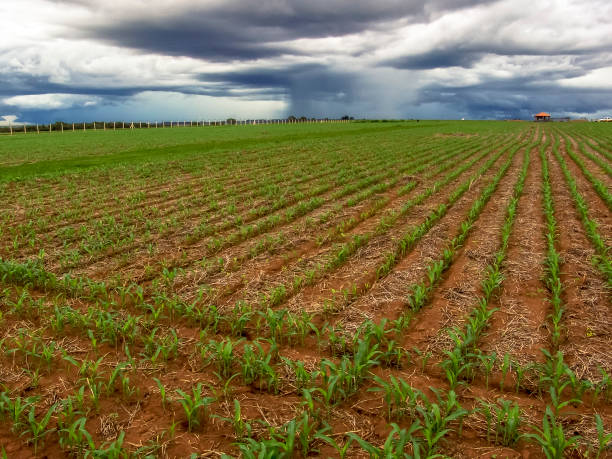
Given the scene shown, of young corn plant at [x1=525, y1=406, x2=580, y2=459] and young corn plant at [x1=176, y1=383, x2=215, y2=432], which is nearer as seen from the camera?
young corn plant at [x1=525, y1=406, x2=580, y2=459]

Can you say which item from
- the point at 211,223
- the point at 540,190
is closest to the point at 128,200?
the point at 211,223

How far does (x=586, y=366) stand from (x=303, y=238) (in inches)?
213

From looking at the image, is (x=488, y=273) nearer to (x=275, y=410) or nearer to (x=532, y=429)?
(x=532, y=429)

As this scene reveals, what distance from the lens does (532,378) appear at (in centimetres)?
399

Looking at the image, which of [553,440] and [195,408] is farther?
[195,408]

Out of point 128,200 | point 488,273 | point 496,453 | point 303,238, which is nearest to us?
point 496,453

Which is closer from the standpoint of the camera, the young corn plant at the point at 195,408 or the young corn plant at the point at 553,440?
the young corn plant at the point at 553,440

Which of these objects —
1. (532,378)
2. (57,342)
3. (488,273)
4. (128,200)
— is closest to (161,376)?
(57,342)

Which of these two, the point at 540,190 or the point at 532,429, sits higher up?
the point at 540,190

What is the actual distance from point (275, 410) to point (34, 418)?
6.71ft

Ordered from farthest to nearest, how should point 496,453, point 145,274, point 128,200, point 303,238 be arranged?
1. point 128,200
2. point 303,238
3. point 145,274
4. point 496,453

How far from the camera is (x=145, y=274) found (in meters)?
6.64

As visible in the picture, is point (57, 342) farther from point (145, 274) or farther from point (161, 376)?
point (145, 274)

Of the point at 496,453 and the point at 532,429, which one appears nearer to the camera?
the point at 496,453
